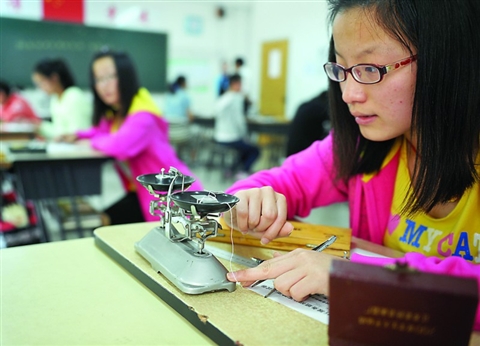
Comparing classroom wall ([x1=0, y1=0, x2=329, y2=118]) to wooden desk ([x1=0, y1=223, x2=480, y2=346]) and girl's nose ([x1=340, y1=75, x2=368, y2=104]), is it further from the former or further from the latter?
wooden desk ([x1=0, y1=223, x2=480, y2=346])

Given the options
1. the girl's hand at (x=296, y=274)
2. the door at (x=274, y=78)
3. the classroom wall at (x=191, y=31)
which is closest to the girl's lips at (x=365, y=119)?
the girl's hand at (x=296, y=274)

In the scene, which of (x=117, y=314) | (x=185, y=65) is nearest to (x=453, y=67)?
(x=117, y=314)

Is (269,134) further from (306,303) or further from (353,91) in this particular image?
(306,303)

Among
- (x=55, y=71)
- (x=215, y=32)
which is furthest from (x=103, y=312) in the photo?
(x=215, y=32)

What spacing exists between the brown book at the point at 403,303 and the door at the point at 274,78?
811 centimetres

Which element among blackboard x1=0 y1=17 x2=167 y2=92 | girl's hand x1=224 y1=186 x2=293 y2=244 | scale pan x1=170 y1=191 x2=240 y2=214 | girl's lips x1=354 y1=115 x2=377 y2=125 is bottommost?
girl's hand x1=224 y1=186 x2=293 y2=244

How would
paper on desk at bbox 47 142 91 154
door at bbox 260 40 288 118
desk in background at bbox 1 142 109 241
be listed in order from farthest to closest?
door at bbox 260 40 288 118, paper on desk at bbox 47 142 91 154, desk in background at bbox 1 142 109 241

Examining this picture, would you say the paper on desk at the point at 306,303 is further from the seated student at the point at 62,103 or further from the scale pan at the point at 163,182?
the seated student at the point at 62,103

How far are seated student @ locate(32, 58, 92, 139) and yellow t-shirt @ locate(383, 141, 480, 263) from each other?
2.90m

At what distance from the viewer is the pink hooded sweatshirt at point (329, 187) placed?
1.18 m

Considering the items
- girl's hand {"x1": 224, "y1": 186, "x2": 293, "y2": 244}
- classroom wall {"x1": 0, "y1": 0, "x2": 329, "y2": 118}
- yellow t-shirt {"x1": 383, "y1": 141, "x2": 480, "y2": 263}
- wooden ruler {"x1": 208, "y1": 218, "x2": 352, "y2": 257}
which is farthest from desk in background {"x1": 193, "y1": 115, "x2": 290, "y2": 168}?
girl's hand {"x1": 224, "y1": 186, "x2": 293, "y2": 244}

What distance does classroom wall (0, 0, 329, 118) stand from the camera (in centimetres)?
754

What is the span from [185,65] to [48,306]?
8.41m

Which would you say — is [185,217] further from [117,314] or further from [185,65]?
[185,65]
